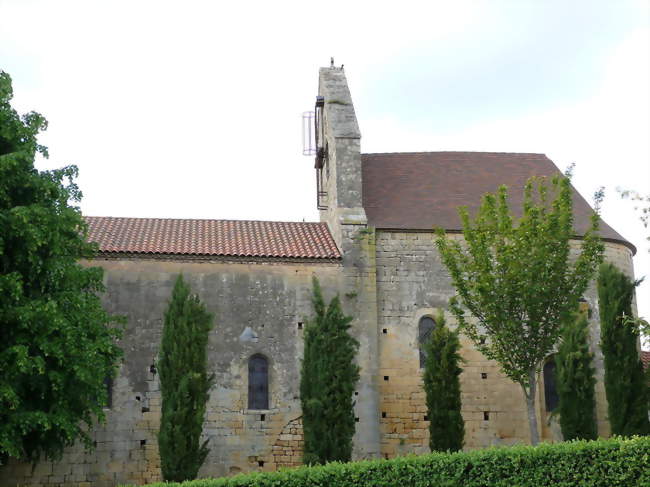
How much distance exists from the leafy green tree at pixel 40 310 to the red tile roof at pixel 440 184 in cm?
974

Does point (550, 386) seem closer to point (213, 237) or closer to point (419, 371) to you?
point (419, 371)

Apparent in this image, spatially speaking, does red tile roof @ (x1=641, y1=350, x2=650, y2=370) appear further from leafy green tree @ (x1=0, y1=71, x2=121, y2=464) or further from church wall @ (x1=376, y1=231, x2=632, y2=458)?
leafy green tree @ (x1=0, y1=71, x2=121, y2=464)

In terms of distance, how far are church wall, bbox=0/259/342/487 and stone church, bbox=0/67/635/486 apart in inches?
1.1

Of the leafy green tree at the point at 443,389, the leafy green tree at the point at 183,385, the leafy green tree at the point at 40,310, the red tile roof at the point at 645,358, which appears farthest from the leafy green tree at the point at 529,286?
the red tile roof at the point at 645,358

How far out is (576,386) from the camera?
24.2 metres

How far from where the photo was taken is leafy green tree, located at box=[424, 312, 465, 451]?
2378 centimetres

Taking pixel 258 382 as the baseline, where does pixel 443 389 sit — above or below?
below

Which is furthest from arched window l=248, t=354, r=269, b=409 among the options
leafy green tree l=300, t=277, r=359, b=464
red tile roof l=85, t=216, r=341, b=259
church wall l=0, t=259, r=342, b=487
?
red tile roof l=85, t=216, r=341, b=259

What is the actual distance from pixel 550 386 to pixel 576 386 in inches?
86.8

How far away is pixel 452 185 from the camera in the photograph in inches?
1148

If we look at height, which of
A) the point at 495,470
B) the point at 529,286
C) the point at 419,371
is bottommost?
the point at 495,470

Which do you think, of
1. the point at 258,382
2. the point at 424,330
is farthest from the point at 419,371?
the point at 258,382

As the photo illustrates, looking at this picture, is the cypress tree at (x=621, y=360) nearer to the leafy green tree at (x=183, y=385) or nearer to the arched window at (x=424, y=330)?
the arched window at (x=424, y=330)

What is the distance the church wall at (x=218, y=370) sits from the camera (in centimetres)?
2411
